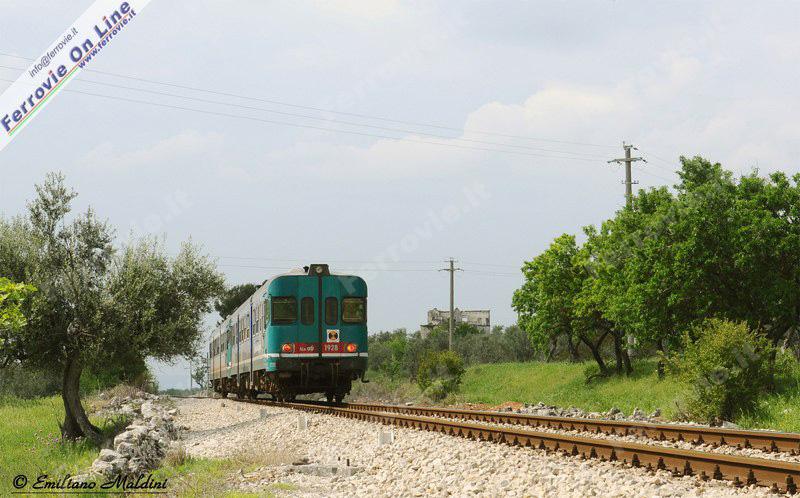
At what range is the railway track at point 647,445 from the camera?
8398 millimetres

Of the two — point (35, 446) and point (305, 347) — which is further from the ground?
point (305, 347)

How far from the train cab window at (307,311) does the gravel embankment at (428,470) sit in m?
5.99

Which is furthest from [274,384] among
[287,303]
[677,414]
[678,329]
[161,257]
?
[678,329]

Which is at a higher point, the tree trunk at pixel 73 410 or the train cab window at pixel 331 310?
the train cab window at pixel 331 310

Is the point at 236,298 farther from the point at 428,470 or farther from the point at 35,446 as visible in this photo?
the point at 428,470

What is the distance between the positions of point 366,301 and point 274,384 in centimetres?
396

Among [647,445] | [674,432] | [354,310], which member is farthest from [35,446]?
[647,445]

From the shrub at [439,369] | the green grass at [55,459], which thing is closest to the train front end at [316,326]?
the green grass at [55,459]

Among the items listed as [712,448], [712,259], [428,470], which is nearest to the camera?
[428,470]

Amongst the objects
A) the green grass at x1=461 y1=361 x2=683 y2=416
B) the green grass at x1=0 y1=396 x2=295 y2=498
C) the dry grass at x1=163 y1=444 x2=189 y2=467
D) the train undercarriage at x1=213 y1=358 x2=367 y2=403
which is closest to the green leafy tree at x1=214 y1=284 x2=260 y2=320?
the green grass at x1=461 y1=361 x2=683 y2=416

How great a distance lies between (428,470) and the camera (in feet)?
34.9

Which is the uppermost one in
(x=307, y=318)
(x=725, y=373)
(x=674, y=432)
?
(x=307, y=318)

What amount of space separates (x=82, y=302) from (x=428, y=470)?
16.1m

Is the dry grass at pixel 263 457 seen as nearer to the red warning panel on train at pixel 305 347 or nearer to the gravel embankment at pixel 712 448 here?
the gravel embankment at pixel 712 448
